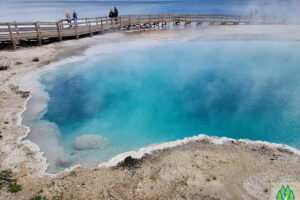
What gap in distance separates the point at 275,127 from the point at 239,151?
138 inches

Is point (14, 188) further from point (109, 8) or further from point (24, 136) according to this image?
point (109, 8)

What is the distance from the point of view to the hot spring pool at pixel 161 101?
29.6 feet

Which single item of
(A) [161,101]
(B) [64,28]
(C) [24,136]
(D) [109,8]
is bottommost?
(A) [161,101]

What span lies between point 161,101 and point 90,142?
5.21m

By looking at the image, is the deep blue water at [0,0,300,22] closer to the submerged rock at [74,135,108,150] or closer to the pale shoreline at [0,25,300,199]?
the pale shoreline at [0,25,300,199]

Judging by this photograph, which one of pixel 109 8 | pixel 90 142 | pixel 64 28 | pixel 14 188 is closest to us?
pixel 14 188

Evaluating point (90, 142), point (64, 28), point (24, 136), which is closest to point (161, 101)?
point (90, 142)

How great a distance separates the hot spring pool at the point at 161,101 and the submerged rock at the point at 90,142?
0.04 m

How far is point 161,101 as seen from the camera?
12.5 meters

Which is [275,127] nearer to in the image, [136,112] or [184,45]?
[136,112]

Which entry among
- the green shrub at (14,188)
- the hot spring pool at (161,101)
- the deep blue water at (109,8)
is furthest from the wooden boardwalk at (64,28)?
the deep blue water at (109,8)

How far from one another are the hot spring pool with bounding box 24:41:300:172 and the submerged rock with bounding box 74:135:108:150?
36 millimetres

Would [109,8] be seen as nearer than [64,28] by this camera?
No

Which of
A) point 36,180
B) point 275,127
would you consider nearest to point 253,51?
point 275,127
